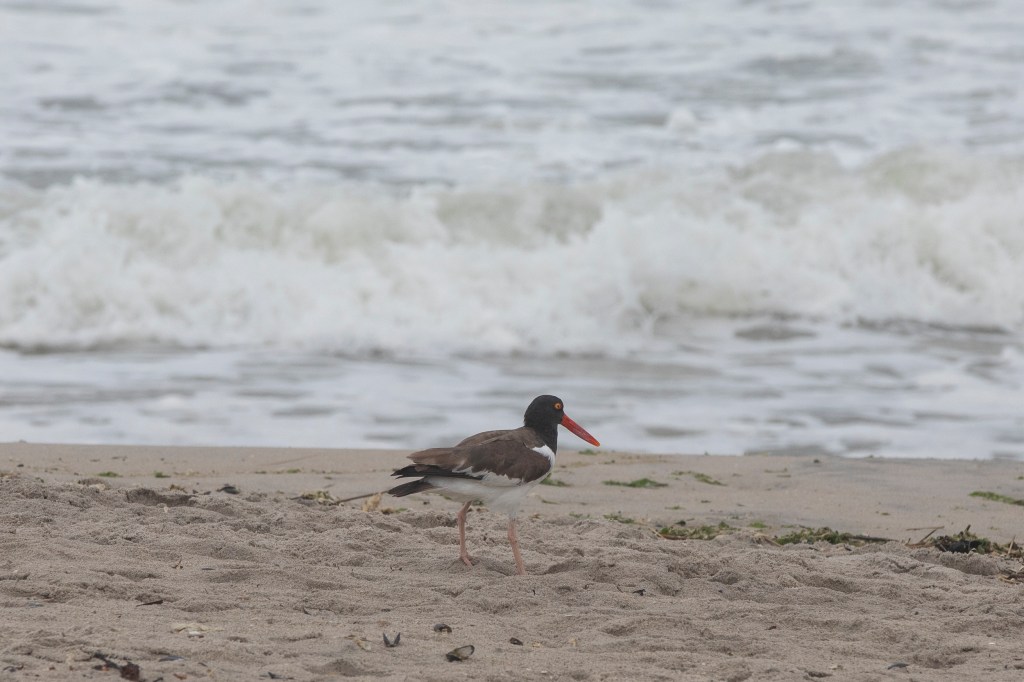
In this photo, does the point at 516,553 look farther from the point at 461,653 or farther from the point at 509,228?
the point at 509,228

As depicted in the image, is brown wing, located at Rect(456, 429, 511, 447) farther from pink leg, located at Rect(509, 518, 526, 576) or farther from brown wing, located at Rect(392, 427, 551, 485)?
pink leg, located at Rect(509, 518, 526, 576)

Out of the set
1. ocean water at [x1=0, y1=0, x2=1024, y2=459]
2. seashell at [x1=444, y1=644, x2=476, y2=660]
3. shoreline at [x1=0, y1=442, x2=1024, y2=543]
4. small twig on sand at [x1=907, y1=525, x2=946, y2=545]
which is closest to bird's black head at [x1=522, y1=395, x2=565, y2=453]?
shoreline at [x1=0, y1=442, x2=1024, y2=543]

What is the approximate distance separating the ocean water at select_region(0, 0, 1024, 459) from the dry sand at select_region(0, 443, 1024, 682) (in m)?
1.97

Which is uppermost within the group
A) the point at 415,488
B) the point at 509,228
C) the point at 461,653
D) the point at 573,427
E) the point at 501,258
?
the point at 509,228

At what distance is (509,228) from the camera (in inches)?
545

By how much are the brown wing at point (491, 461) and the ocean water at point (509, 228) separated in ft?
10.0

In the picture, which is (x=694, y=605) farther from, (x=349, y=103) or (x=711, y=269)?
(x=349, y=103)

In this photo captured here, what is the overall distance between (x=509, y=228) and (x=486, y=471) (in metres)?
8.94

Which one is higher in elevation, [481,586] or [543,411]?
[543,411]

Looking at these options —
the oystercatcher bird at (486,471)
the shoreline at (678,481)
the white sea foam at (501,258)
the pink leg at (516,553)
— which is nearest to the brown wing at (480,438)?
the oystercatcher bird at (486,471)

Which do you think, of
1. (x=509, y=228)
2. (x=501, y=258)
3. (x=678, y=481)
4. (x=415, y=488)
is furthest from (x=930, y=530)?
(x=509, y=228)

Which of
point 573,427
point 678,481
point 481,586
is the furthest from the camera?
point 678,481

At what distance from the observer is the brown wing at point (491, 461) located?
5012 mm

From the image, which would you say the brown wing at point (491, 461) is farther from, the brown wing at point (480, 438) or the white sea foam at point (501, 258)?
the white sea foam at point (501, 258)
